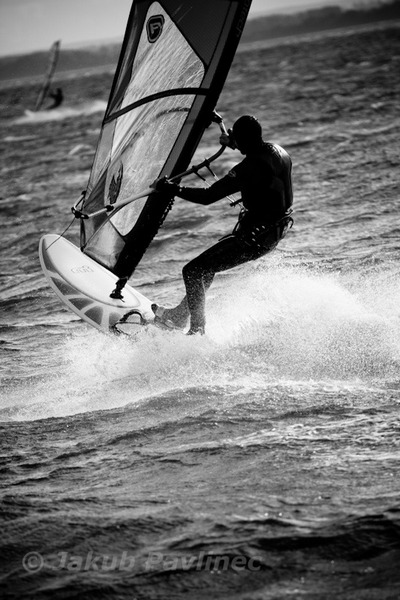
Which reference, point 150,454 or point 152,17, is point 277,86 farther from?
point 150,454

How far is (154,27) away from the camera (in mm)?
7234

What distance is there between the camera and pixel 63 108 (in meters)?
45.9

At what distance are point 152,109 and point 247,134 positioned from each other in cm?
117

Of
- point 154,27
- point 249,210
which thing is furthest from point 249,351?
point 154,27

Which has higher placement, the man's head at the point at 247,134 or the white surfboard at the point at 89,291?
the man's head at the point at 247,134

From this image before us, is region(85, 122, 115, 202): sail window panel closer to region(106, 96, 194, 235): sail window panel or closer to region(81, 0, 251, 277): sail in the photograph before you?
region(81, 0, 251, 277): sail

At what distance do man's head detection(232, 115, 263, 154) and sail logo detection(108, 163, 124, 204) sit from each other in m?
1.56

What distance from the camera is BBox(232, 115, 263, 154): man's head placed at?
6.47 metres

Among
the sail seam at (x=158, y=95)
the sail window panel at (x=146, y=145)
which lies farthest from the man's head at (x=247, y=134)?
the sail window panel at (x=146, y=145)

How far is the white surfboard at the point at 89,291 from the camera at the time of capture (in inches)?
303

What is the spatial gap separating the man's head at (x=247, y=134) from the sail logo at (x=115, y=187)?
1.56 meters

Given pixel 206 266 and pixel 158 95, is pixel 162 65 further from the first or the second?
pixel 206 266

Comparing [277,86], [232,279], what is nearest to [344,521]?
[232,279]

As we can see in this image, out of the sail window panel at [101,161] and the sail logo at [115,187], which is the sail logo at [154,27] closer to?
the sail window panel at [101,161]
